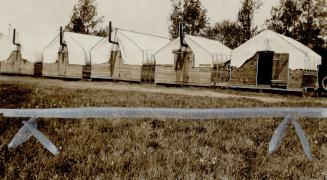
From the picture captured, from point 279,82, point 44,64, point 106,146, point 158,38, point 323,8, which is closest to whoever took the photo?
point 106,146

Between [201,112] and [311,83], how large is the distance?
22856mm

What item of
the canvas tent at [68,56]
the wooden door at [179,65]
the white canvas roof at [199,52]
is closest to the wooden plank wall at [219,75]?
the white canvas roof at [199,52]

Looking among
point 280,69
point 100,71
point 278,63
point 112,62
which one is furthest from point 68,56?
point 280,69

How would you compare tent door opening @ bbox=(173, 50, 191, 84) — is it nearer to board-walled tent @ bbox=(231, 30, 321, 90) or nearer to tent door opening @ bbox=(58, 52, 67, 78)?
board-walled tent @ bbox=(231, 30, 321, 90)

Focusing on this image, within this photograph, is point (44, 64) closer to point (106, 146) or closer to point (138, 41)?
point (138, 41)

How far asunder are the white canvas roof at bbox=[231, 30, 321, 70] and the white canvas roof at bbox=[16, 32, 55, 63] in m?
18.4

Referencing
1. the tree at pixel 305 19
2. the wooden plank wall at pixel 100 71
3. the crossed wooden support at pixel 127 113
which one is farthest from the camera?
the tree at pixel 305 19

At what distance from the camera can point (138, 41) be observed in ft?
108

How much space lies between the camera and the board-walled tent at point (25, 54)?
3694 centimetres

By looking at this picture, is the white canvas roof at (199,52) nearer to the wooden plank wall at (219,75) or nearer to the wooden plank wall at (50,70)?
the wooden plank wall at (219,75)

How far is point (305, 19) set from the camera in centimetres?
5141

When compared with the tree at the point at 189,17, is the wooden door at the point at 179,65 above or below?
below

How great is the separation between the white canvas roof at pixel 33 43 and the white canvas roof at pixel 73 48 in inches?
30.0

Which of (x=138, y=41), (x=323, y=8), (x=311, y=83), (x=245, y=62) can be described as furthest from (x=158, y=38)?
(x=323, y=8)
